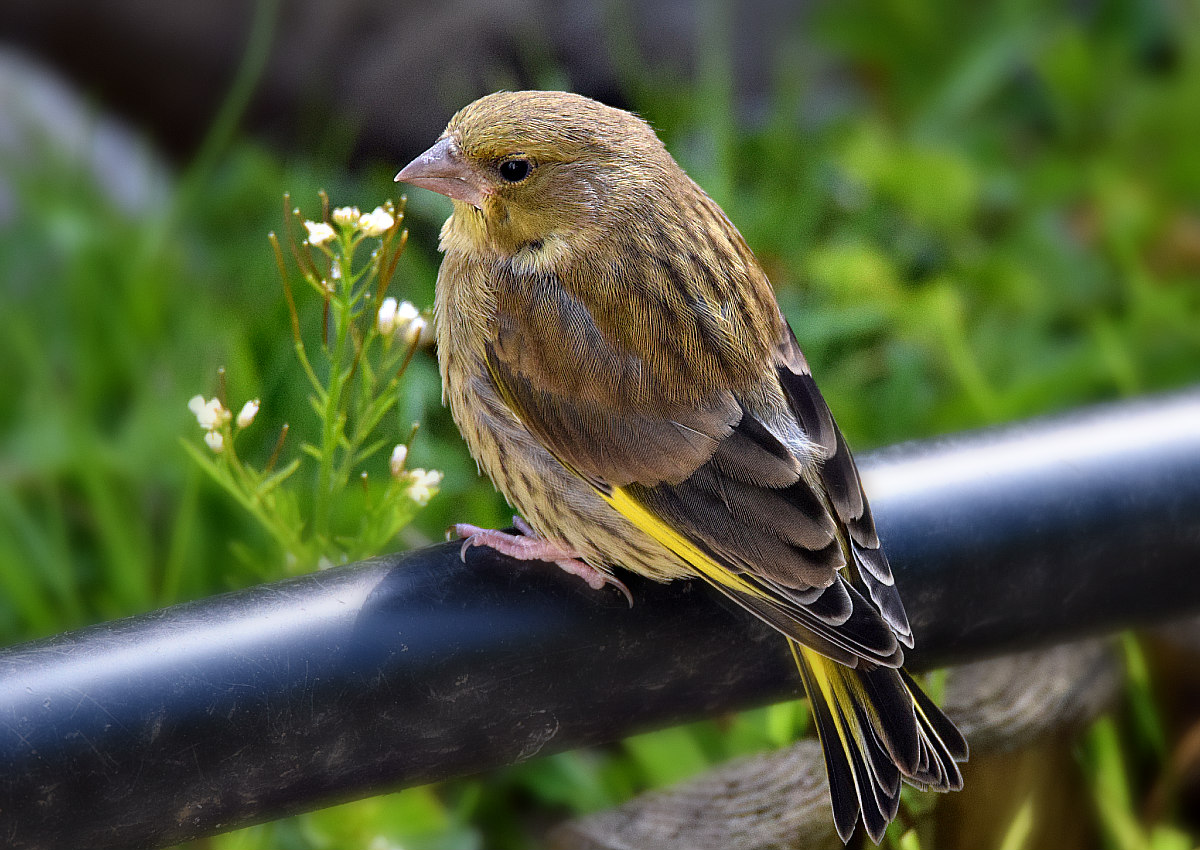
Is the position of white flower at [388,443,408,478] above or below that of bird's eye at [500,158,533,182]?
below

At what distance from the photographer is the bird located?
5.62ft

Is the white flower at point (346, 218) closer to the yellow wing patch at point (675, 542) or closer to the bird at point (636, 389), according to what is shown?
the bird at point (636, 389)

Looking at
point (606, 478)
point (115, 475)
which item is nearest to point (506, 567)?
point (606, 478)

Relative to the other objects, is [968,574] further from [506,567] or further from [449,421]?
[449,421]

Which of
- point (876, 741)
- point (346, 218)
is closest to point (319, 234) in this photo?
point (346, 218)

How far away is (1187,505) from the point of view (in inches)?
72.4

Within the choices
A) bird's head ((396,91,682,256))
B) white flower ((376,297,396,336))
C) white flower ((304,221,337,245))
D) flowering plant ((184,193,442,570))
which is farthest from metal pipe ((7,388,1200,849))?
bird's head ((396,91,682,256))

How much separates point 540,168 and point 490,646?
677mm

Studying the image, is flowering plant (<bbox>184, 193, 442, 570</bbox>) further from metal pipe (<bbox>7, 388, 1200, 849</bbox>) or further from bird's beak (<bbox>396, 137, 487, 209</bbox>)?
metal pipe (<bbox>7, 388, 1200, 849</bbox>)

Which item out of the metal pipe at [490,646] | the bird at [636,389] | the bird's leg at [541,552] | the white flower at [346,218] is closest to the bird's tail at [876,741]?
the bird at [636,389]

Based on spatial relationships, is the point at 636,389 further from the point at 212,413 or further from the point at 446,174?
the point at 212,413

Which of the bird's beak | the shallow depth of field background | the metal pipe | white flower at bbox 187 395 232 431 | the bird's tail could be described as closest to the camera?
the metal pipe

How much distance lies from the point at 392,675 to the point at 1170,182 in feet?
10.6

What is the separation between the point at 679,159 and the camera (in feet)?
10.6
